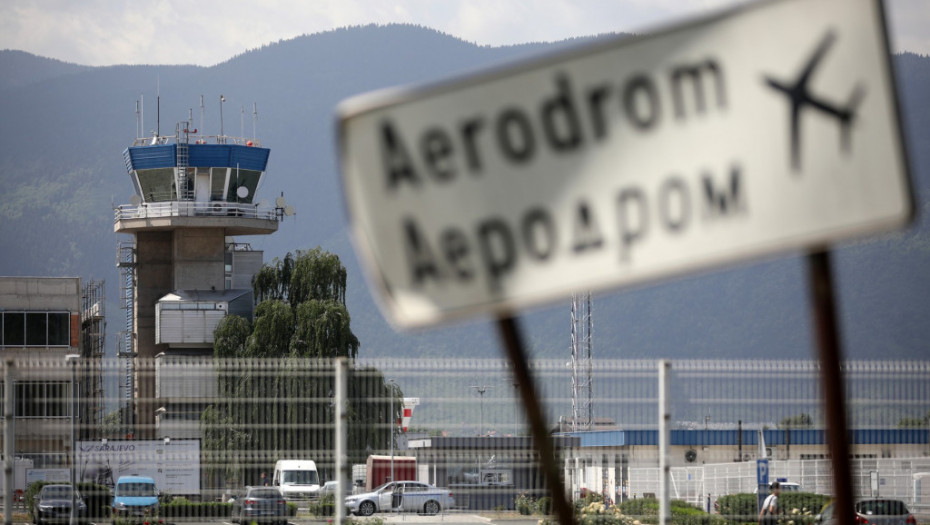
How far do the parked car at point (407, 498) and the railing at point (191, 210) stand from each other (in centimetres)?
5798

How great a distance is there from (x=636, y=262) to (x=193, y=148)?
7717 cm

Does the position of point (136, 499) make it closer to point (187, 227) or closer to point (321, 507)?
point (321, 507)

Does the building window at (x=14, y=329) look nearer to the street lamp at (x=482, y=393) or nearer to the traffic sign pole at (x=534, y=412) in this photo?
the street lamp at (x=482, y=393)

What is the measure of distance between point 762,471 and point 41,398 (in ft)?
26.5

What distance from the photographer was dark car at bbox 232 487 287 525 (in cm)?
1244

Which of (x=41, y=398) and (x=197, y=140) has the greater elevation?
(x=197, y=140)

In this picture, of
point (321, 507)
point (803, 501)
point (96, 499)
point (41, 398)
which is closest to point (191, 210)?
point (321, 507)

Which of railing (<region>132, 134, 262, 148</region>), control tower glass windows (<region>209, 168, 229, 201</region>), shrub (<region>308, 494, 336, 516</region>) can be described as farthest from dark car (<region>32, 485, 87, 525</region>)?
railing (<region>132, 134, 262, 148</region>)

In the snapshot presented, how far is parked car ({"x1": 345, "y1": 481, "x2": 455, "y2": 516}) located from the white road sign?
865 cm

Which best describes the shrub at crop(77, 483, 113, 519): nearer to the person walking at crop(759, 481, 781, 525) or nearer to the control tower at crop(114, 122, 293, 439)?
the person walking at crop(759, 481, 781, 525)

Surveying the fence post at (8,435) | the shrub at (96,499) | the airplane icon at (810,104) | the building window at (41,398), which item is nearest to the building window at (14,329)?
the shrub at (96,499)

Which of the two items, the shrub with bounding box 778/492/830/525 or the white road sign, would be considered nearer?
the white road sign

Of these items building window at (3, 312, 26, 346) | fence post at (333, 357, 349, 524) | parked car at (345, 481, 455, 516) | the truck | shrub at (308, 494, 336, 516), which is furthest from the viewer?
building window at (3, 312, 26, 346)

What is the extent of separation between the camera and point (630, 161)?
2686 mm
